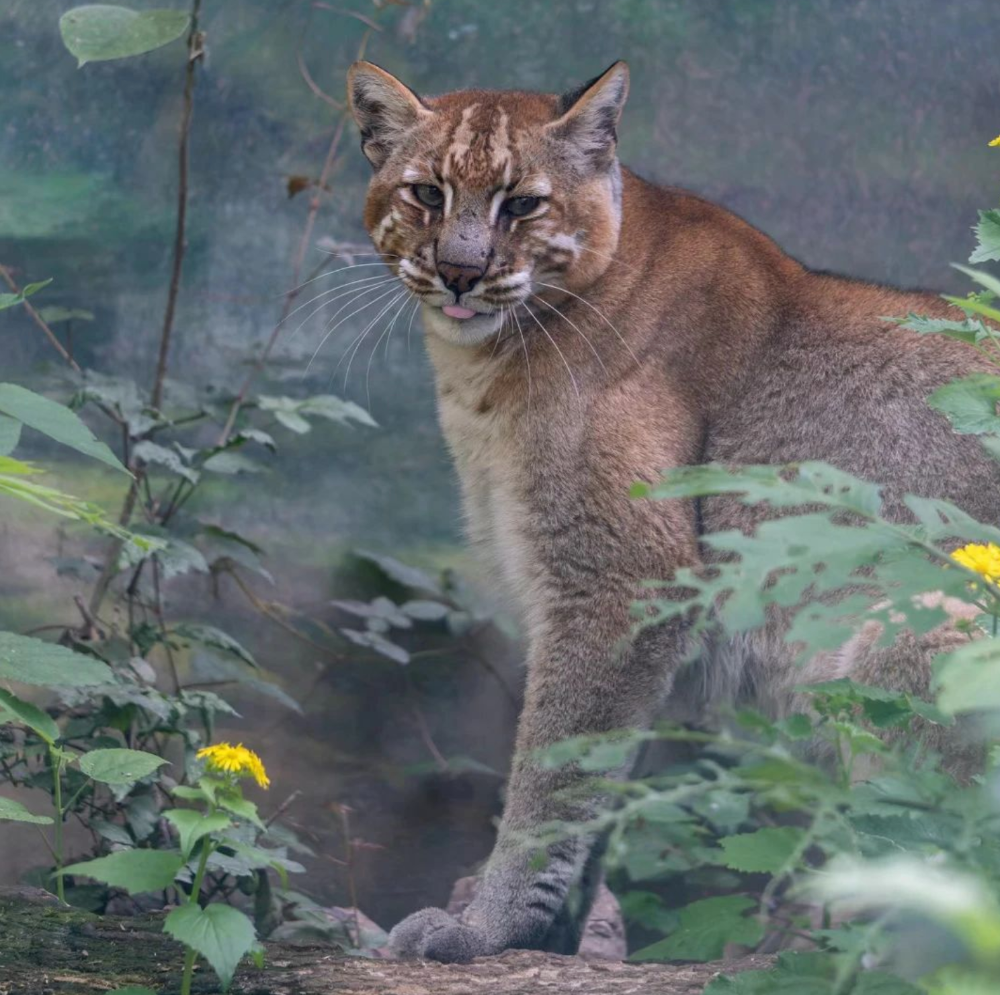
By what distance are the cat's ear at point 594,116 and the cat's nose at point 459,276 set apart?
0.51 m

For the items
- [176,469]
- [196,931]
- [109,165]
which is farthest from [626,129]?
[196,931]

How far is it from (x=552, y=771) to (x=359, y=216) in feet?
8.72

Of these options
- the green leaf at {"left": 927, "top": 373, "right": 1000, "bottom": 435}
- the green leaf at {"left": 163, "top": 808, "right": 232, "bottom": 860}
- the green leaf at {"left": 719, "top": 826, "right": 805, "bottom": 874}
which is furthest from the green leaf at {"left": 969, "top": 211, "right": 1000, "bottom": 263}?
the green leaf at {"left": 163, "top": 808, "right": 232, "bottom": 860}

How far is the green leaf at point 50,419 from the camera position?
211cm

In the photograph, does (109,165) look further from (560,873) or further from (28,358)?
(560,873)

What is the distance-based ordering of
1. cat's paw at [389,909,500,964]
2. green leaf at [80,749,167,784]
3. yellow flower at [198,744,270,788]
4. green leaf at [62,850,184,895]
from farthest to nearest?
cat's paw at [389,909,500,964] → green leaf at [80,749,167,784] → yellow flower at [198,744,270,788] → green leaf at [62,850,184,895]

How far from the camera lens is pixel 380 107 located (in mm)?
3682

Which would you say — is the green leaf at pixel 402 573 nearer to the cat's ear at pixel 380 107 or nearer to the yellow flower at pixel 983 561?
the cat's ear at pixel 380 107

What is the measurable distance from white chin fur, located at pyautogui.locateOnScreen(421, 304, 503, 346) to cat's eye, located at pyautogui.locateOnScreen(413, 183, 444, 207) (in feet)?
0.92

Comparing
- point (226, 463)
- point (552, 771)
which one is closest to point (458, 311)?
point (226, 463)

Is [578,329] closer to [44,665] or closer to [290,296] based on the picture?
[290,296]

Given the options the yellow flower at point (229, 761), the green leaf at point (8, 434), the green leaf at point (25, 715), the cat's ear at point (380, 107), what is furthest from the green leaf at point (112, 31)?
the yellow flower at point (229, 761)

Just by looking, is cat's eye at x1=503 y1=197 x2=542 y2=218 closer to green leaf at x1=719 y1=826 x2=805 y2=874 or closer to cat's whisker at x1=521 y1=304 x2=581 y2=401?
cat's whisker at x1=521 y1=304 x2=581 y2=401

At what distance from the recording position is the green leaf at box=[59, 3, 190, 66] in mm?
3381
